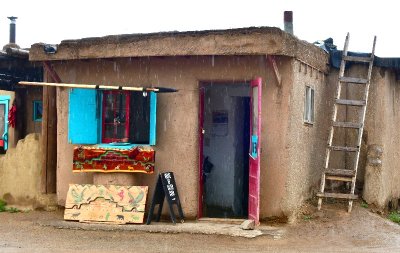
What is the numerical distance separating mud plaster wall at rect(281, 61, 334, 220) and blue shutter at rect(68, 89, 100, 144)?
362 cm

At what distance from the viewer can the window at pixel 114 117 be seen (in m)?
12.0

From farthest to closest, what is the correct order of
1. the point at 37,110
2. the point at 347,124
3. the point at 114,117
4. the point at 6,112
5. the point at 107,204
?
1. the point at 6,112
2. the point at 37,110
3. the point at 347,124
4. the point at 114,117
5. the point at 107,204

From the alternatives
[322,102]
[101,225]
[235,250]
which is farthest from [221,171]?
[235,250]

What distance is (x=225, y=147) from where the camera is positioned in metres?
13.8

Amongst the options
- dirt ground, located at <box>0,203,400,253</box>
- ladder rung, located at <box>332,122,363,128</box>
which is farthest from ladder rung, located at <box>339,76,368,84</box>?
dirt ground, located at <box>0,203,400,253</box>

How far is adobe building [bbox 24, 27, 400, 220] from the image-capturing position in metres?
11.3

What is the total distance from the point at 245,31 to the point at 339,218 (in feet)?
12.3

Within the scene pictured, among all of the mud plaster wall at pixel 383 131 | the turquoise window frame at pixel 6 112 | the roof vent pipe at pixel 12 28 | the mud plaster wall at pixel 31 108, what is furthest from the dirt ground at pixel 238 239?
the roof vent pipe at pixel 12 28

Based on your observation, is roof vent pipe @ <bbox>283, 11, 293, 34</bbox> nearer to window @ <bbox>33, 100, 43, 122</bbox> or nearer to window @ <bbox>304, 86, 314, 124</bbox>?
window @ <bbox>304, 86, 314, 124</bbox>

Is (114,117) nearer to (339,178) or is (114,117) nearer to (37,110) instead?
(339,178)

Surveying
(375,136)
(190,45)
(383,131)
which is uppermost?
(190,45)

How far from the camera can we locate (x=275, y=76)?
11.3 m

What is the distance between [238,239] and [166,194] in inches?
69.3

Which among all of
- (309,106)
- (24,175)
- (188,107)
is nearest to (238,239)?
(188,107)
